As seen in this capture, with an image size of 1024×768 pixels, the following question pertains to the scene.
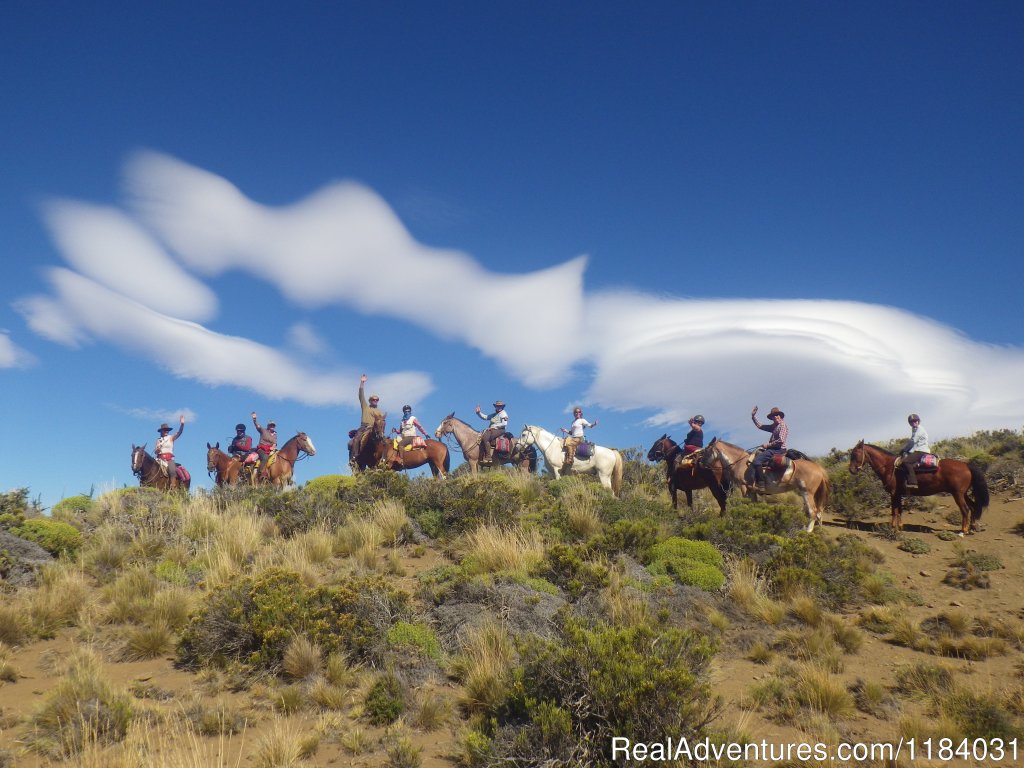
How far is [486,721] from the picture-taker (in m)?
6.46

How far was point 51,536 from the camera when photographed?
12.0 m

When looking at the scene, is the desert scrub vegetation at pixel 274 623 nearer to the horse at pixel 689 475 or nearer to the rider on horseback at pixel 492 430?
the horse at pixel 689 475

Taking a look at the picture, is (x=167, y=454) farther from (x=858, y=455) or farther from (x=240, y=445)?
(x=858, y=455)

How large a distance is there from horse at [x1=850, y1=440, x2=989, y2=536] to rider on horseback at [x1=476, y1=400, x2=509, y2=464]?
1206 centimetres

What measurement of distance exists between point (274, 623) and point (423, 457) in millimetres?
15264

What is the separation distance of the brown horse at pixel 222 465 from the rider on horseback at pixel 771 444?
17687 millimetres

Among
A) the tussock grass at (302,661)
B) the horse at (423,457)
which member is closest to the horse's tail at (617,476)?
the horse at (423,457)

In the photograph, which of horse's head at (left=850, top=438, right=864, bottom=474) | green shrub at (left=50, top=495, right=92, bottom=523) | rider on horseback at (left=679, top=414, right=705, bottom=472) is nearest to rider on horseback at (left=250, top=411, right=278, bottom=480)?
green shrub at (left=50, top=495, right=92, bottom=523)

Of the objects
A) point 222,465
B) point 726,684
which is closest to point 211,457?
point 222,465

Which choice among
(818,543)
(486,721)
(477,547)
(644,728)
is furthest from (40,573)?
(818,543)

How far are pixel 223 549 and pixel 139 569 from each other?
1404 mm

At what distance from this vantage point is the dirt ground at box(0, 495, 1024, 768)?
603 centimetres

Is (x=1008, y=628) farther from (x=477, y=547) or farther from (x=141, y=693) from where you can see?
(x=141, y=693)

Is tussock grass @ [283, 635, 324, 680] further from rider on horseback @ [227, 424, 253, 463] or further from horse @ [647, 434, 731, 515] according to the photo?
rider on horseback @ [227, 424, 253, 463]
